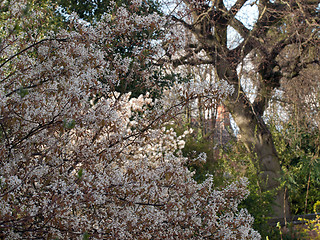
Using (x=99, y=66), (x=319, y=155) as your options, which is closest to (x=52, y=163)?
(x=99, y=66)

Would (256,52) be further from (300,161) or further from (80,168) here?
(80,168)

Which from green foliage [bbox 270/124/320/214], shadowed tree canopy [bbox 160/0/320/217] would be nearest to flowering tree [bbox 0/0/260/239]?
shadowed tree canopy [bbox 160/0/320/217]

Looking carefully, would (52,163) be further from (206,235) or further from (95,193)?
(206,235)

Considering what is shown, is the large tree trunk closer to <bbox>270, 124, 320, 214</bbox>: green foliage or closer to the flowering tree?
<bbox>270, 124, 320, 214</bbox>: green foliage

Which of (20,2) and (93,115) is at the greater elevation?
(20,2)

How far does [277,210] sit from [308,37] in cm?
345

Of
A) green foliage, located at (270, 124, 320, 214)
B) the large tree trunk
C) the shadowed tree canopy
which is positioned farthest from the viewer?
green foliage, located at (270, 124, 320, 214)

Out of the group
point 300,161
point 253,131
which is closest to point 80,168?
point 253,131

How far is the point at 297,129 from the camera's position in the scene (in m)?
8.45

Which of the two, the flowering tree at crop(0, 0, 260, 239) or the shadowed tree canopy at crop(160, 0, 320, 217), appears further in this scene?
the shadowed tree canopy at crop(160, 0, 320, 217)

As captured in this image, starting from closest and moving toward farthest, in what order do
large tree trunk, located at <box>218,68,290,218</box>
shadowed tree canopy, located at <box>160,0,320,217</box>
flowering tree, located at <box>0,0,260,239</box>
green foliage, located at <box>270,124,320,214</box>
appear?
flowering tree, located at <box>0,0,260,239</box>, shadowed tree canopy, located at <box>160,0,320,217</box>, large tree trunk, located at <box>218,68,290,218</box>, green foliage, located at <box>270,124,320,214</box>

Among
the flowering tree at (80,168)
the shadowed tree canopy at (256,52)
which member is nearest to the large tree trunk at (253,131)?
the shadowed tree canopy at (256,52)

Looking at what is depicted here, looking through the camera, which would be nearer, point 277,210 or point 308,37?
point 308,37

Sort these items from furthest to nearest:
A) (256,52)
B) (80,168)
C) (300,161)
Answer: (300,161)
(256,52)
(80,168)
